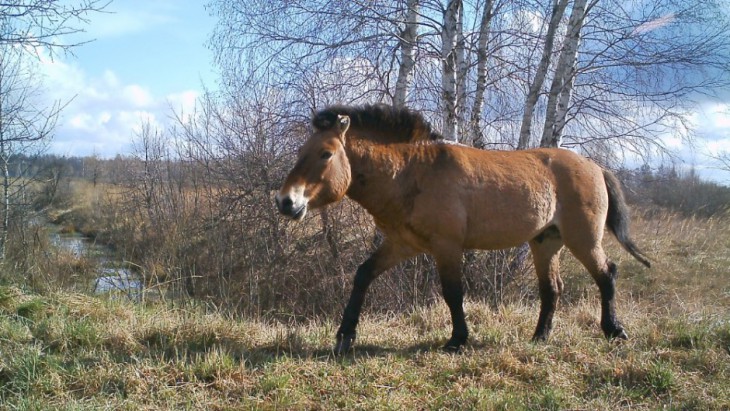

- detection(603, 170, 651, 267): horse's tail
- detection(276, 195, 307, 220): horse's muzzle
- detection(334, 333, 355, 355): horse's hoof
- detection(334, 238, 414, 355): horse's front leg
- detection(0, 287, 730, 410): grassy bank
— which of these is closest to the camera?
detection(0, 287, 730, 410): grassy bank

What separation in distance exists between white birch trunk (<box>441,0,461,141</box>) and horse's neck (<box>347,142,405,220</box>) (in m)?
4.10

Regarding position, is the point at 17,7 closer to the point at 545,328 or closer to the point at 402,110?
the point at 402,110

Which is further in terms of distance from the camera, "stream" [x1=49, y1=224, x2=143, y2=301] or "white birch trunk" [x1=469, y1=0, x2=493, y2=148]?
"white birch trunk" [x1=469, y1=0, x2=493, y2=148]

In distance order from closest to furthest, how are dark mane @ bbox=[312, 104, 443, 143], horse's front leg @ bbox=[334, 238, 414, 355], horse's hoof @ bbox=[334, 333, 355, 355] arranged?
horse's hoof @ bbox=[334, 333, 355, 355], horse's front leg @ bbox=[334, 238, 414, 355], dark mane @ bbox=[312, 104, 443, 143]

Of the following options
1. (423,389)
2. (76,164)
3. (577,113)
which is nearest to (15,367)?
(423,389)

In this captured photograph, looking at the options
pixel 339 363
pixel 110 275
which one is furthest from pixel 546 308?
pixel 110 275

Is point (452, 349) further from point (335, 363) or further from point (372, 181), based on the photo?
point (372, 181)

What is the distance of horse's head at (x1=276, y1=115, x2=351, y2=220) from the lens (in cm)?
480

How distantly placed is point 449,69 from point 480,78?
3.32 ft

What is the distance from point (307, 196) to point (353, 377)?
161 centimetres

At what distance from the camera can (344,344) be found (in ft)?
17.1

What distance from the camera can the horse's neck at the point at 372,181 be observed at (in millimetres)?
5422

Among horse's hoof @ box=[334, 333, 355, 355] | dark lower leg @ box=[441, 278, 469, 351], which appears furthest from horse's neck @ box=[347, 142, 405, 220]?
horse's hoof @ box=[334, 333, 355, 355]

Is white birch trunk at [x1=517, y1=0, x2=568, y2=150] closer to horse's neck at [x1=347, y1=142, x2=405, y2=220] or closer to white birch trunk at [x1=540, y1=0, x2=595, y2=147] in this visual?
white birch trunk at [x1=540, y1=0, x2=595, y2=147]
